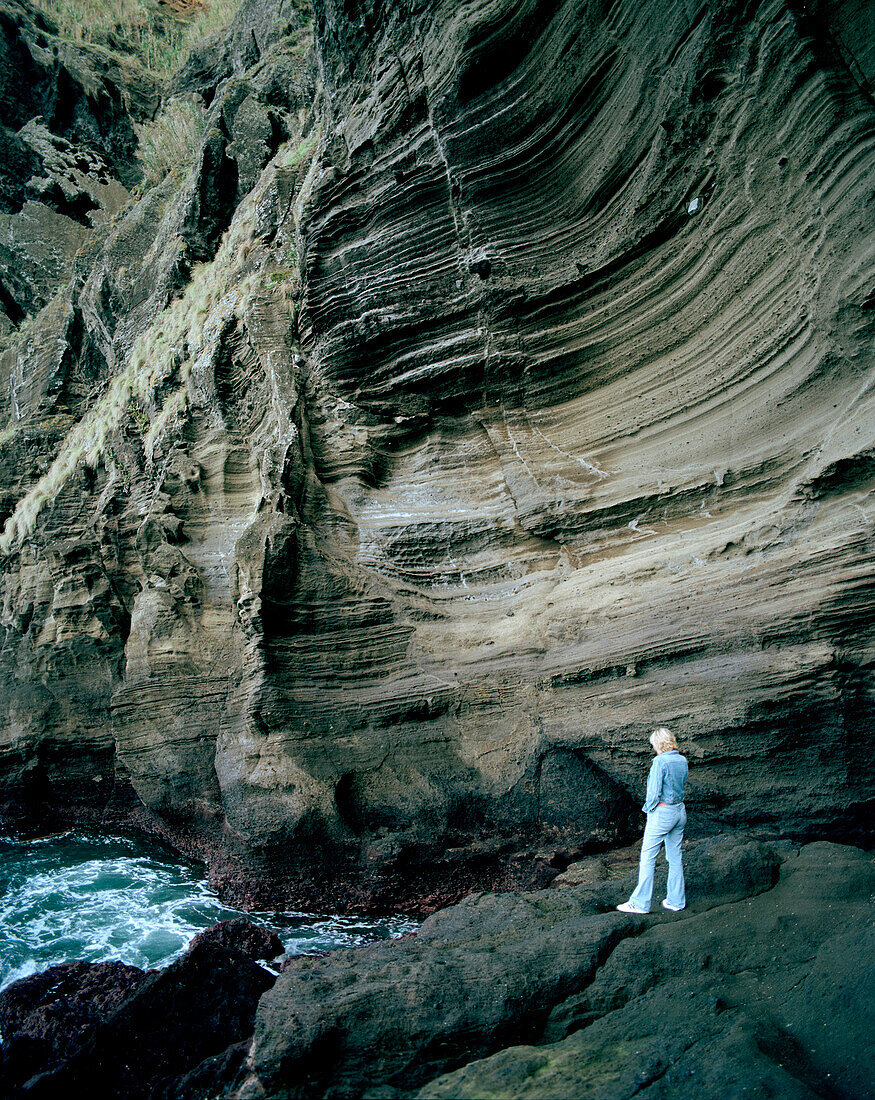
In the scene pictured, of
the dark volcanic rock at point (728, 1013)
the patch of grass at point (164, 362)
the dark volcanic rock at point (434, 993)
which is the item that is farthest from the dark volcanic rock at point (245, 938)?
the patch of grass at point (164, 362)

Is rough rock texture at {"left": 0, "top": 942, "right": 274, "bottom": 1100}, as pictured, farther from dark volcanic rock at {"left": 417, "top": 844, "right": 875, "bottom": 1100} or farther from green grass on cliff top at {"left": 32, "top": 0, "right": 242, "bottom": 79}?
green grass on cliff top at {"left": 32, "top": 0, "right": 242, "bottom": 79}

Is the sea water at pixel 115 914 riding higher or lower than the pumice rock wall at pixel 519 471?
lower

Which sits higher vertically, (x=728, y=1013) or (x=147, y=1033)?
(x=728, y=1013)

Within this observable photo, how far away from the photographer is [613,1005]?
4031 mm

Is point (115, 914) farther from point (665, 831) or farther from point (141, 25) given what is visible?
point (141, 25)

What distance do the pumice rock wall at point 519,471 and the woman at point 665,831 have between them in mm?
1318

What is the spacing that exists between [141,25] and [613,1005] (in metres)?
32.3

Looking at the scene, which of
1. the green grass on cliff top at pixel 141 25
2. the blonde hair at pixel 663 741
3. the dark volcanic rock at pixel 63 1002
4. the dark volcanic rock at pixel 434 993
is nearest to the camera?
the dark volcanic rock at pixel 434 993

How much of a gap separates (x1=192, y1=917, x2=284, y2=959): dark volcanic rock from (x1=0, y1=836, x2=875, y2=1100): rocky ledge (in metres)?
0.30

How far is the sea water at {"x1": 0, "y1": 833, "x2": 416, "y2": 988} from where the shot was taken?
7.31m

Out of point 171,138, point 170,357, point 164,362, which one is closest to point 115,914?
point 170,357

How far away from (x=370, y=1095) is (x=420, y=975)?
29.0 inches

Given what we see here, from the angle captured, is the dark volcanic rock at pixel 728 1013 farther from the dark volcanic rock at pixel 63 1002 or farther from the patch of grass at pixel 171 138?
the patch of grass at pixel 171 138

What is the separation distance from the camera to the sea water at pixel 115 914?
731 cm
